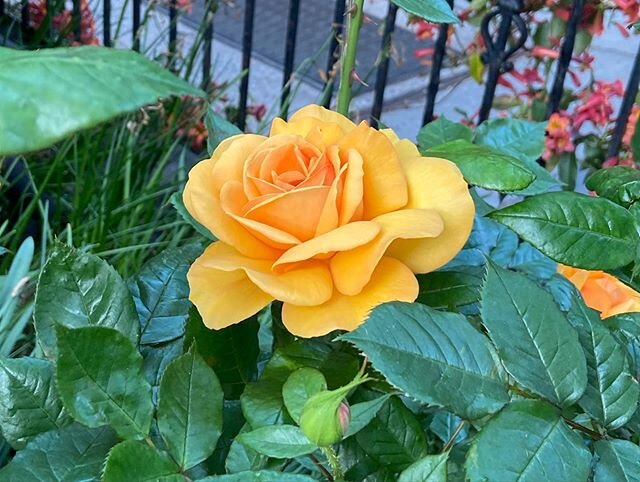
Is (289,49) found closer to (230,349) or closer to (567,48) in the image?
(567,48)

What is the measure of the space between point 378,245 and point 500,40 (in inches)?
50.9

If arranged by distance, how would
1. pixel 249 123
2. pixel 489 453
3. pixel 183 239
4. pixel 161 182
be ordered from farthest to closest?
pixel 249 123
pixel 161 182
pixel 183 239
pixel 489 453

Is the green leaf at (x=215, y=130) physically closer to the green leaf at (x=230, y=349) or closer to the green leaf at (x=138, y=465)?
the green leaf at (x=230, y=349)

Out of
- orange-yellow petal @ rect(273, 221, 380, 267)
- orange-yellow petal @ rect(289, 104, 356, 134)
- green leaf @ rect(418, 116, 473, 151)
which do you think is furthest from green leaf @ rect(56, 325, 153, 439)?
green leaf @ rect(418, 116, 473, 151)

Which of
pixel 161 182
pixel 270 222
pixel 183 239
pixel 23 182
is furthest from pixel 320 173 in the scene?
pixel 23 182

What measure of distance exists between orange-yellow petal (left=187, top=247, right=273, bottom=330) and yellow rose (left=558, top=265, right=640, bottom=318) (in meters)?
0.26

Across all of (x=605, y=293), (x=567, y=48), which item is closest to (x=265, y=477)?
(x=605, y=293)

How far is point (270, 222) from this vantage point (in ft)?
1.75

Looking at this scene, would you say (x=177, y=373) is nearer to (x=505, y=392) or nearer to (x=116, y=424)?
(x=116, y=424)

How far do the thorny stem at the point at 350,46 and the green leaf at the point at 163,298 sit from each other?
6.8 inches

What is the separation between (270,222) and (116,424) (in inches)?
6.1

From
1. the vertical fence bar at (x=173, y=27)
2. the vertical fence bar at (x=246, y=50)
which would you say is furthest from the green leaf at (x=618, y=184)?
the vertical fence bar at (x=173, y=27)

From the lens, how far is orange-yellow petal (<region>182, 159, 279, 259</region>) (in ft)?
1.70

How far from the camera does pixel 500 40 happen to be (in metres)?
1.68
